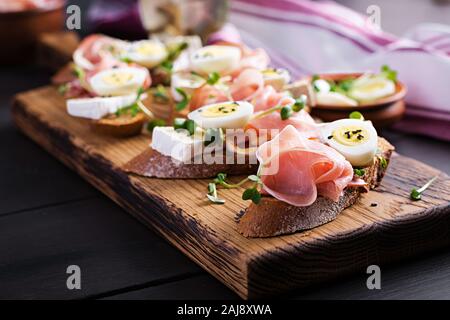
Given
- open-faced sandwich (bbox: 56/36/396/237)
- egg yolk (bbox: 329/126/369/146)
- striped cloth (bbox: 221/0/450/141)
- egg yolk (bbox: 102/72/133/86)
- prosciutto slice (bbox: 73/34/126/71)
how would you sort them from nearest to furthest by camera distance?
open-faced sandwich (bbox: 56/36/396/237) < egg yolk (bbox: 329/126/369/146) < egg yolk (bbox: 102/72/133/86) < striped cloth (bbox: 221/0/450/141) < prosciutto slice (bbox: 73/34/126/71)

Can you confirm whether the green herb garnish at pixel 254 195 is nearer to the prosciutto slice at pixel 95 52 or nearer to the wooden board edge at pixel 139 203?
the wooden board edge at pixel 139 203

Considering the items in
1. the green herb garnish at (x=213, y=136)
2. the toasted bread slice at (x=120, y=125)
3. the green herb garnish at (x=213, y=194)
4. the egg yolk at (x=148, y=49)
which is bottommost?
the toasted bread slice at (x=120, y=125)

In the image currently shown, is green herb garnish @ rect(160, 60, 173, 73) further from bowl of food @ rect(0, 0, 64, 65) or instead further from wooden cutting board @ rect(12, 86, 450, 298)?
bowl of food @ rect(0, 0, 64, 65)

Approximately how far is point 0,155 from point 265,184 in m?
1.32

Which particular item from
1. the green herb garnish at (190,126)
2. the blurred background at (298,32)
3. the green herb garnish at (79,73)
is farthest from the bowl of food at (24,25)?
the green herb garnish at (190,126)

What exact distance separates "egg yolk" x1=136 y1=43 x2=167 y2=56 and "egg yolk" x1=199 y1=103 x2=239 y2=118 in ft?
2.69

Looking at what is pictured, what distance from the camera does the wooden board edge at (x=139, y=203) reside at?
6.56 ft

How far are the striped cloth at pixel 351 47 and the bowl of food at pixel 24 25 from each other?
0.88m

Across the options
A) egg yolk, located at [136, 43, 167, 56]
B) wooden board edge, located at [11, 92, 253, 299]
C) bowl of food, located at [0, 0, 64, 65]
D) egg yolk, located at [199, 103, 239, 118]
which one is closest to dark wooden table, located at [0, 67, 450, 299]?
wooden board edge, located at [11, 92, 253, 299]

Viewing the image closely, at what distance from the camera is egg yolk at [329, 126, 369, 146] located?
7.25ft

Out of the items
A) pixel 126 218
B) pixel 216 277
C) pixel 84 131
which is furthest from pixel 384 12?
pixel 216 277

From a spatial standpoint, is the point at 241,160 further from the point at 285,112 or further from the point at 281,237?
the point at 281,237

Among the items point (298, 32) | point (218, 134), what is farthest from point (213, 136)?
point (298, 32)

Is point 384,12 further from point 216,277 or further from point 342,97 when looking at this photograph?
point 216,277
